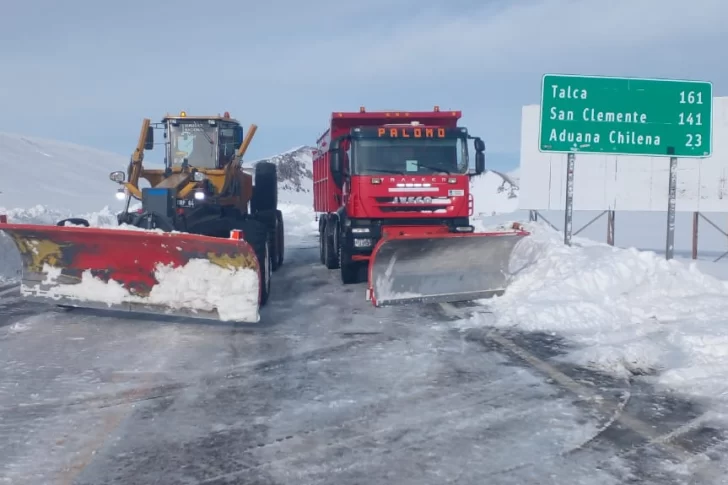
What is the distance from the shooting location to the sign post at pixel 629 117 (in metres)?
12.2

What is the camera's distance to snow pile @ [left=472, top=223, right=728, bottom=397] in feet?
21.8

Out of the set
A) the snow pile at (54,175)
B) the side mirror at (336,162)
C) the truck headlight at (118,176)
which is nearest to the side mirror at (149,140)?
the truck headlight at (118,176)

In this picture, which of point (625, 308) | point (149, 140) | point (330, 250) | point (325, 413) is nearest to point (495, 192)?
point (330, 250)

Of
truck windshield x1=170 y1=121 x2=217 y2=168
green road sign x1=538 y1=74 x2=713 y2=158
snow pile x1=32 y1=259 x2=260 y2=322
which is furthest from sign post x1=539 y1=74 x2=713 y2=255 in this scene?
snow pile x1=32 y1=259 x2=260 y2=322

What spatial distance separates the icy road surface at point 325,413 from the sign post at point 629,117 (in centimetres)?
604

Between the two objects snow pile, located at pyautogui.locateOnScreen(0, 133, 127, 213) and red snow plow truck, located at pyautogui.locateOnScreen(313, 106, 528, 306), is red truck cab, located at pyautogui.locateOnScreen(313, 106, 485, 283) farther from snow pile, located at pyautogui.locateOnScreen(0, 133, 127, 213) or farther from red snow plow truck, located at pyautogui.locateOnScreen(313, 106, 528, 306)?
snow pile, located at pyautogui.locateOnScreen(0, 133, 127, 213)

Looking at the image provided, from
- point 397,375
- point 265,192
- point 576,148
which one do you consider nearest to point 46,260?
point 397,375

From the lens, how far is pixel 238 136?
41.0ft

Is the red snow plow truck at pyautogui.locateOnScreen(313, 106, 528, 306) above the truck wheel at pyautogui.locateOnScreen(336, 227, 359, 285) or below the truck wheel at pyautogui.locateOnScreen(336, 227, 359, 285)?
above

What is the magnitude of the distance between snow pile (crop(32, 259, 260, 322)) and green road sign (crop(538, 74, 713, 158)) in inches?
277

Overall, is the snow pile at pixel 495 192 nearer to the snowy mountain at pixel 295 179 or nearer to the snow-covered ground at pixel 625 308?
the snowy mountain at pixel 295 179

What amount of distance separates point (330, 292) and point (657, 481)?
7891 mm

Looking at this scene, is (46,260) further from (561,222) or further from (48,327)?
(561,222)

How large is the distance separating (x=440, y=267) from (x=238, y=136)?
466cm
